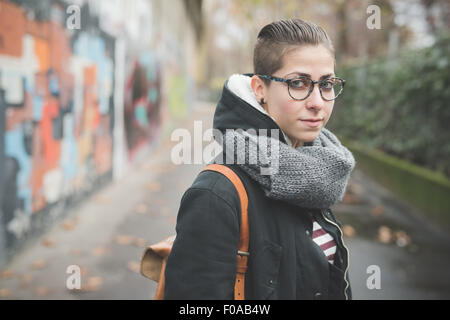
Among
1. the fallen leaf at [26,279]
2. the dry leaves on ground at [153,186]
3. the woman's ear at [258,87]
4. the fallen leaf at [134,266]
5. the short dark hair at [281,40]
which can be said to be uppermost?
the short dark hair at [281,40]

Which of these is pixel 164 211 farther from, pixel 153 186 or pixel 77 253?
pixel 77 253

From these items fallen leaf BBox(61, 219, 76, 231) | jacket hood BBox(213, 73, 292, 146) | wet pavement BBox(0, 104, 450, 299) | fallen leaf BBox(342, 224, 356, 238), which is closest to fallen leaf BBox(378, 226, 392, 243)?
wet pavement BBox(0, 104, 450, 299)

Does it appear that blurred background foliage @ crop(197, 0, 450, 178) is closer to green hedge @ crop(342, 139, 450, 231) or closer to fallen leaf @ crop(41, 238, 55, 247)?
green hedge @ crop(342, 139, 450, 231)

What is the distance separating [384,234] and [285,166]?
4998 millimetres

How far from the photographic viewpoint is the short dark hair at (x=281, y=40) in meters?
1.44

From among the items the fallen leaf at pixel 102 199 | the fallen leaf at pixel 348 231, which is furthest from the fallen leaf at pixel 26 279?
the fallen leaf at pixel 348 231

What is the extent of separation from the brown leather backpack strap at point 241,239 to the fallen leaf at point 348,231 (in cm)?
470

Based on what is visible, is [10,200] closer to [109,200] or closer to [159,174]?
[109,200]

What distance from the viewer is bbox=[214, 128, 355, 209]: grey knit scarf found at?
56.6 inches

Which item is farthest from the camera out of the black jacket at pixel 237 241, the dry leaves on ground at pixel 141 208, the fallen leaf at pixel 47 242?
the dry leaves on ground at pixel 141 208

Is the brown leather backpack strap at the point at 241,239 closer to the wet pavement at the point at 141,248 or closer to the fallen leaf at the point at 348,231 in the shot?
the wet pavement at the point at 141,248

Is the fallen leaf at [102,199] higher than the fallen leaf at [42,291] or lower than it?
higher

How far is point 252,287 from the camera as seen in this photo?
1.45 meters

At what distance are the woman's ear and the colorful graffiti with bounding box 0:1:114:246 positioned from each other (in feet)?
10.4
